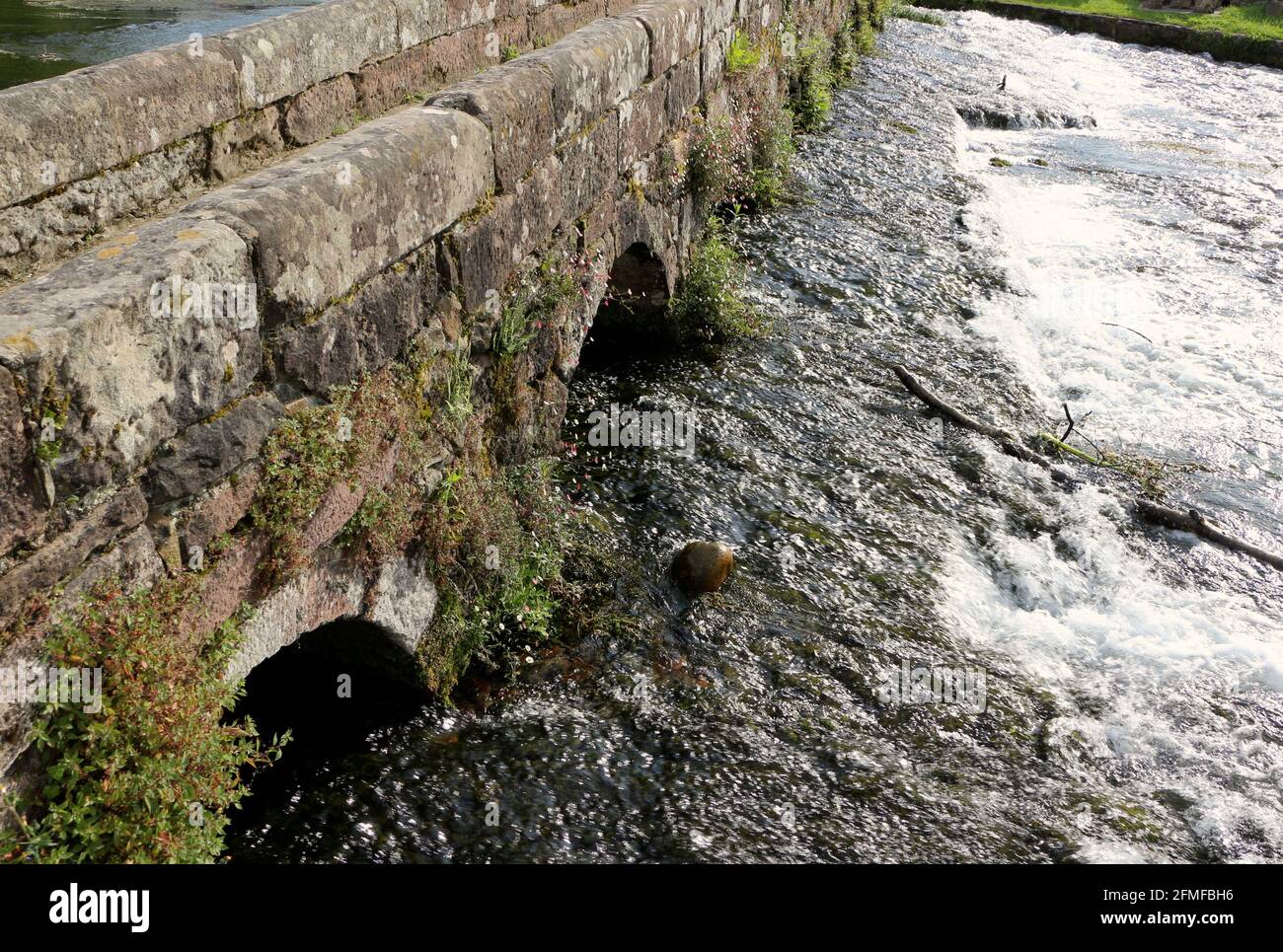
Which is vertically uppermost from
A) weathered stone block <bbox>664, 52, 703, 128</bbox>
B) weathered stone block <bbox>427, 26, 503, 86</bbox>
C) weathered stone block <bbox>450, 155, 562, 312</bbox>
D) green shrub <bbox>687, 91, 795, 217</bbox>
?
weathered stone block <bbox>427, 26, 503, 86</bbox>

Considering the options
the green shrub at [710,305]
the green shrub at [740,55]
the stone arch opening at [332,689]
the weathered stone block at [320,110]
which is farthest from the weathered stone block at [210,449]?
the green shrub at [740,55]

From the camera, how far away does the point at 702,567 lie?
530 centimetres

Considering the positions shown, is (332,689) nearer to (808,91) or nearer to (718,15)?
(718,15)

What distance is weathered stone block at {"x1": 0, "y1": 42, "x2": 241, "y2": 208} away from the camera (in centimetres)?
404

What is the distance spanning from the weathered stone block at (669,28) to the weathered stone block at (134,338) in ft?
14.2

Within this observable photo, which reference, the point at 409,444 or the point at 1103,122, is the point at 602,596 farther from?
the point at 1103,122

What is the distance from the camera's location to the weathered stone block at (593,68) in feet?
17.5

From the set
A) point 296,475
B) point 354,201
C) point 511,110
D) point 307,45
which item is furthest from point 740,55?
point 296,475

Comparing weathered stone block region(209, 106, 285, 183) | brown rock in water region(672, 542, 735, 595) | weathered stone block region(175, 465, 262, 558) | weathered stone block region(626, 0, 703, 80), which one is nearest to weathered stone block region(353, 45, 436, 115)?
weathered stone block region(209, 106, 285, 183)

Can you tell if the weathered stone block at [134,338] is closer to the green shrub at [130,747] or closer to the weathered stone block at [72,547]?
the weathered stone block at [72,547]

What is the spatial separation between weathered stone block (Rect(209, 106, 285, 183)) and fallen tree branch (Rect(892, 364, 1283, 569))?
13.8ft

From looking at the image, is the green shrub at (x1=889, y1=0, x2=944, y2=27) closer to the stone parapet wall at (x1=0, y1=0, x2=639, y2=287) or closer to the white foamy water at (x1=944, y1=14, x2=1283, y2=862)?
the white foamy water at (x1=944, y1=14, x2=1283, y2=862)
